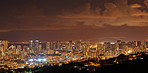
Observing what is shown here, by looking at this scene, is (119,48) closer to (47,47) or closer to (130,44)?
(130,44)

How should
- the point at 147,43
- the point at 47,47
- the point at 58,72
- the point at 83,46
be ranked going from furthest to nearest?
the point at 47,47
the point at 83,46
the point at 147,43
the point at 58,72

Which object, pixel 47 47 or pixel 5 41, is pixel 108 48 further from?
pixel 5 41

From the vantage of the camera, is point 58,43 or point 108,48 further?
point 58,43

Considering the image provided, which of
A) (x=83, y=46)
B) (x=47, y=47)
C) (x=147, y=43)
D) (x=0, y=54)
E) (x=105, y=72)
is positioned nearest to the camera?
(x=105, y=72)

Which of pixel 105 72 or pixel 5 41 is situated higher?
pixel 5 41

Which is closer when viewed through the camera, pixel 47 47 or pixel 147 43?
pixel 147 43

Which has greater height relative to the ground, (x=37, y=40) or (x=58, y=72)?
(x=37, y=40)

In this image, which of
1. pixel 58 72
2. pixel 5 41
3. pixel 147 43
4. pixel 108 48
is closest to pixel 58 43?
pixel 5 41

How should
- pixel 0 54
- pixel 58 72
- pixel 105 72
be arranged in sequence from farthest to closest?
pixel 0 54
pixel 58 72
pixel 105 72

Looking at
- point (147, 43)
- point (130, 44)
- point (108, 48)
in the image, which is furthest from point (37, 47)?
point (147, 43)
